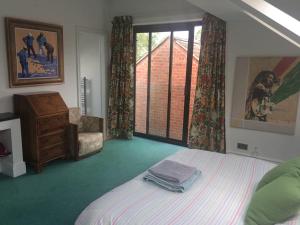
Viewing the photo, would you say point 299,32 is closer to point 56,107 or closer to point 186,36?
point 186,36

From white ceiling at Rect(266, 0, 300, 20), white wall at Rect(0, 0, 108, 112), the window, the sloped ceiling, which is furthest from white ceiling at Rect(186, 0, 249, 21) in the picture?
white wall at Rect(0, 0, 108, 112)

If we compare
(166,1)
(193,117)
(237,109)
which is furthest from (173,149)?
(166,1)

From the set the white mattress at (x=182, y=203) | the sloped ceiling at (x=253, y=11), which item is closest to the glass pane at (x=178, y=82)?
the sloped ceiling at (x=253, y=11)

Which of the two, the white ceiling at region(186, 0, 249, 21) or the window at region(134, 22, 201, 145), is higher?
the white ceiling at region(186, 0, 249, 21)

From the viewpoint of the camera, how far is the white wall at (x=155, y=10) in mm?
4055

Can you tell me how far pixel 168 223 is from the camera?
1.52 metres

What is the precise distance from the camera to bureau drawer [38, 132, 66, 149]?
348 centimetres

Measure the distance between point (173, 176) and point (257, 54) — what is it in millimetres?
2466

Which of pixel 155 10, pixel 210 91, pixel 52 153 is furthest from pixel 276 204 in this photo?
pixel 155 10

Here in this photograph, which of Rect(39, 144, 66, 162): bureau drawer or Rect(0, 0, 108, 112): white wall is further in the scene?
Rect(39, 144, 66, 162): bureau drawer

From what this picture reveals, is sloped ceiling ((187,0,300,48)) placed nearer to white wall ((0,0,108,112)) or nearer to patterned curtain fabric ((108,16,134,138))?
patterned curtain fabric ((108,16,134,138))

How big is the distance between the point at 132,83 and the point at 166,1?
160 centimetres

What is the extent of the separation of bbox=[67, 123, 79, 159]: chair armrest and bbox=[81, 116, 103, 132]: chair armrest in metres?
0.55

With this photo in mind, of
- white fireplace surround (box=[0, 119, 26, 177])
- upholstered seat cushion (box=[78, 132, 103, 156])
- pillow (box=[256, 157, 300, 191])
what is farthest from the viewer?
upholstered seat cushion (box=[78, 132, 103, 156])
